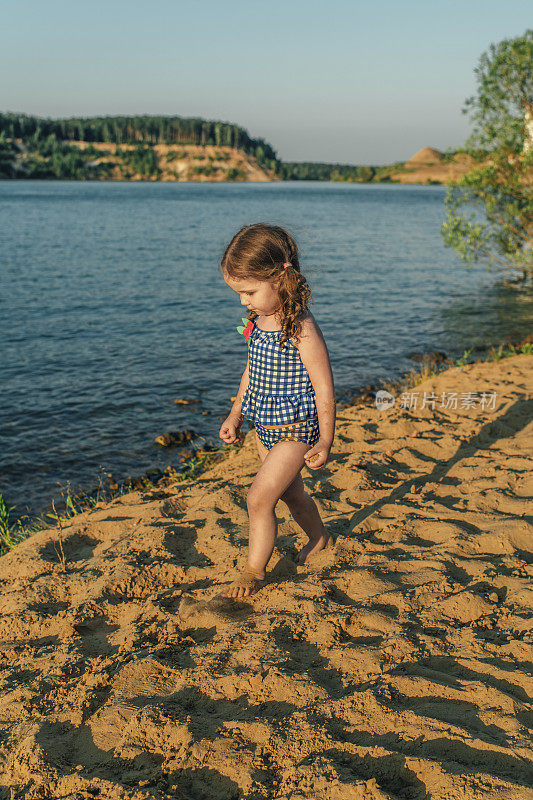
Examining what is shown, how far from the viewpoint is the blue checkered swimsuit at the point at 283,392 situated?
11.6 feet

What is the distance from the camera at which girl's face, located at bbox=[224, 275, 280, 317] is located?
3.42 metres

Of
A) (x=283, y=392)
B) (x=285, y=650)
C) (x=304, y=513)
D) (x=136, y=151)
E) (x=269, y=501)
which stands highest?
(x=136, y=151)

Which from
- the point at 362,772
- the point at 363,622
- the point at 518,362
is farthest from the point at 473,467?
the point at 518,362

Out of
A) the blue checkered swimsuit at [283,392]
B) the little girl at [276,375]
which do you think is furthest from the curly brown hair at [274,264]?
the blue checkered swimsuit at [283,392]

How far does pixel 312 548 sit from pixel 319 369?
142 centimetres

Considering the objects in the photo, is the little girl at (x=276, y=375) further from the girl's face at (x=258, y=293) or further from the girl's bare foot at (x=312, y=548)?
the girl's bare foot at (x=312, y=548)

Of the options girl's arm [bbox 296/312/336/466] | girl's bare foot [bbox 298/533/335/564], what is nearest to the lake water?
girl's arm [bbox 296/312/336/466]

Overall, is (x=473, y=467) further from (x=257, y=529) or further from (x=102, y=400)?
(x=102, y=400)

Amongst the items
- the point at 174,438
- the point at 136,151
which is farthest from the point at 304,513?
the point at 136,151

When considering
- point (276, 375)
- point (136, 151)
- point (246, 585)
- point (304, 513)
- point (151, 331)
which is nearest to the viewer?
point (276, 375)

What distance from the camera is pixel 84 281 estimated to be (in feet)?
74.5

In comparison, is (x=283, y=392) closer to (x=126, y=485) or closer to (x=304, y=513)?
(x=304, y=513)

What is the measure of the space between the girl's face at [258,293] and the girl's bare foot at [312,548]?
5.67 feet

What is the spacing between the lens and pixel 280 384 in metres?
3.57
